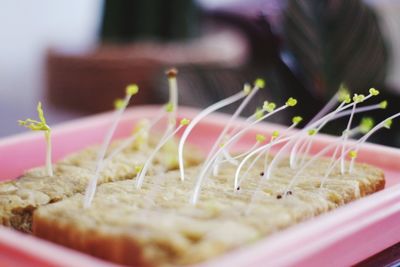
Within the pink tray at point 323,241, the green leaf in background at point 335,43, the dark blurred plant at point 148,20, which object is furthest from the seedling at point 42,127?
the dark blurred plant at point 148,20

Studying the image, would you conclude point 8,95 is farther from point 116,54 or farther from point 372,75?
point 372,75

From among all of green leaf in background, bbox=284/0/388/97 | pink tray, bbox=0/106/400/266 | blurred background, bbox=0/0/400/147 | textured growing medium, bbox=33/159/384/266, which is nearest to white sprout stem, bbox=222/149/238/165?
textured growing medium, bbox=33/159/384/266

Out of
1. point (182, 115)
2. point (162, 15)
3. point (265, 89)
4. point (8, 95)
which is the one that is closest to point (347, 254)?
point (182, 115)

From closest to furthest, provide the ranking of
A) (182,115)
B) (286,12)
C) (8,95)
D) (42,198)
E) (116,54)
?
(42,198) < (182,115) < (286,12) < (116,54) < (8,95)

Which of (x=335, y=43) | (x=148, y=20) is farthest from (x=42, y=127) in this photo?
(x=148, y=20)

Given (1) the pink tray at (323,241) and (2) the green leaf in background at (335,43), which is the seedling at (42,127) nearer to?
(1) the pink tray at (323,241)

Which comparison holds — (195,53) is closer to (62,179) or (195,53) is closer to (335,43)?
(335,43)
